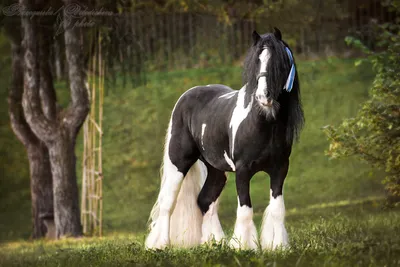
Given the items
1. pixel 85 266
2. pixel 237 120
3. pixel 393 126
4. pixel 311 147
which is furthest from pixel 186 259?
pixel 311 147

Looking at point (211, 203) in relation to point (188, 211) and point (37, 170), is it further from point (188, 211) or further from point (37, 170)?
point (37, 170)

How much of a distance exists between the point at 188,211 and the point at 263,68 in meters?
2.39

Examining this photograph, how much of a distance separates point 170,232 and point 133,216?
10009mm

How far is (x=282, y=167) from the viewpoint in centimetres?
709

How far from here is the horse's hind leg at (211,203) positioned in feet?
27.2

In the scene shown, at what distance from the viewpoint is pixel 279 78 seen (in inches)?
265

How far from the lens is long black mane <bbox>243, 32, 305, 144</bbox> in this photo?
668 centimetres

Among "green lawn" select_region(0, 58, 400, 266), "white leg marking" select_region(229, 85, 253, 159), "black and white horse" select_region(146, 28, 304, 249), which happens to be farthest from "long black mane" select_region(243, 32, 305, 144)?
"green lawn" select_region(0, 58, 400, 266)

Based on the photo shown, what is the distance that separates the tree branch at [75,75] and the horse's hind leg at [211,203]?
209 inches

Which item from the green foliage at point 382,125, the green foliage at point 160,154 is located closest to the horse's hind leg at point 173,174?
the green foliage at point 382,125

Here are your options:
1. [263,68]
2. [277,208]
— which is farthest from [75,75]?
[263,68]

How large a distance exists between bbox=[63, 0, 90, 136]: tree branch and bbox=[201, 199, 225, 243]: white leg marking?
554cm

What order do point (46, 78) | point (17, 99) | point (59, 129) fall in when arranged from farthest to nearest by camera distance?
point (17, 99)
point (46, 78)
point (59, 129)

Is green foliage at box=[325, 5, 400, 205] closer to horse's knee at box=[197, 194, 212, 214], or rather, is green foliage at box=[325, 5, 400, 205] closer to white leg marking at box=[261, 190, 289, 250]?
horse's knee at box=[197, 194, 212, 214]
